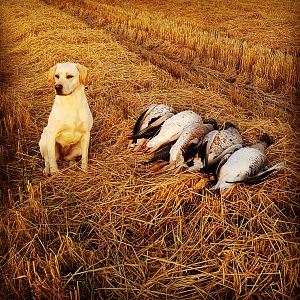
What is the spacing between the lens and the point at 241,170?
9.13ft

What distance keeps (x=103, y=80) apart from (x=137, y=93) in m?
0.84

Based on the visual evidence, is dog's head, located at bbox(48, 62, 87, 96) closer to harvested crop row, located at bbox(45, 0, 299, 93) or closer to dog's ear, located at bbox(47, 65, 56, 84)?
dog's ear, located at bbox(47, 65, 56, 84)

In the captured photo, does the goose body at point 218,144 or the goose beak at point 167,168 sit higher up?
the goose body at point 218,144

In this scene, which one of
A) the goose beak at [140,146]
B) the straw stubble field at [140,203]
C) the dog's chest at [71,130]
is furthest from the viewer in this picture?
the goose beak at [140,146]

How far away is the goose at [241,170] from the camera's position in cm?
277

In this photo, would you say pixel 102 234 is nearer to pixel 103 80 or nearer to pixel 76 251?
pixel 76 251

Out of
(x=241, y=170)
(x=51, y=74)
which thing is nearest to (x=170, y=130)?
(x=241, y=170)

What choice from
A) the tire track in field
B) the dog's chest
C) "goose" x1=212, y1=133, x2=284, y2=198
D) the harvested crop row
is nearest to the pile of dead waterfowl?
"goose" x1=212, y1=133, x2=284, y2=198

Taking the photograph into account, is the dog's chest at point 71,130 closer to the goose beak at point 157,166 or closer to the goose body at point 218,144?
the goose beak at point 157,166

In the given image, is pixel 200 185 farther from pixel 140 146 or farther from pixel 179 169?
pixel 140 146

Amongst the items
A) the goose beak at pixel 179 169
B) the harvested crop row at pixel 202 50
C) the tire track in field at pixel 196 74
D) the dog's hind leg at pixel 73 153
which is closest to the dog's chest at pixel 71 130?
the dog's hind leg at pixel 73 153

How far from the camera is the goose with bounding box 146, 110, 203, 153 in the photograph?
3.47 meters

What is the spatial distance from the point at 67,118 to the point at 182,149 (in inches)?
39.0

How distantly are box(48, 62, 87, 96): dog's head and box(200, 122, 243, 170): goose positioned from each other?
3.73 ft
